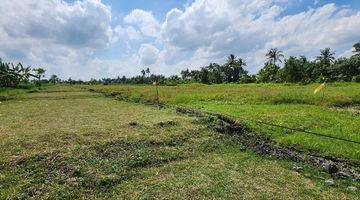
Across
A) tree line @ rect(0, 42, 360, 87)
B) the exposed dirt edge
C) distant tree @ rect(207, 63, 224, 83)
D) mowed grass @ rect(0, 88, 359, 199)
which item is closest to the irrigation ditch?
the exposed dirt edge

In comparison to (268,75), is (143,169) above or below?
below

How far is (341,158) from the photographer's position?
1546 cm

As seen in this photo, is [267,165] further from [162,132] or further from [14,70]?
[14,70]

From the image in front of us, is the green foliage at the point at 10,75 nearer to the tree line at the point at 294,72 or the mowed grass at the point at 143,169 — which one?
the tree line at the point at 294,72

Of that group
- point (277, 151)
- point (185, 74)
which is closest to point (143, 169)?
point (277, 151)

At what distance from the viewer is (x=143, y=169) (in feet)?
43.7

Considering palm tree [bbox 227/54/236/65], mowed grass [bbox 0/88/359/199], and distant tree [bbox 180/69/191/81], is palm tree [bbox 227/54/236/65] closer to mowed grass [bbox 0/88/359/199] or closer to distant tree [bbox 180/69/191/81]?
distant tree [bbox 180/69/191/81]

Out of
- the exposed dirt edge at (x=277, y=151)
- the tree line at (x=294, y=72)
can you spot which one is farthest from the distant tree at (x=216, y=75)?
the exposed dirt edge at (x=277, y=151)

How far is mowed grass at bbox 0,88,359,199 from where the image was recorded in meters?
11.2

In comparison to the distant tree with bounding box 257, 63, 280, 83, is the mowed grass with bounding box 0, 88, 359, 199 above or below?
below

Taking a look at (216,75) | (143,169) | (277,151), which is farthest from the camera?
(216,75)

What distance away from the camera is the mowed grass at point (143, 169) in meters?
11.2

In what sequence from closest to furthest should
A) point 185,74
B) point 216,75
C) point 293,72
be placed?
point 293,72 → point 216,75 → point 185,74

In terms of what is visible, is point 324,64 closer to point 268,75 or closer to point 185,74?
point 268,75
